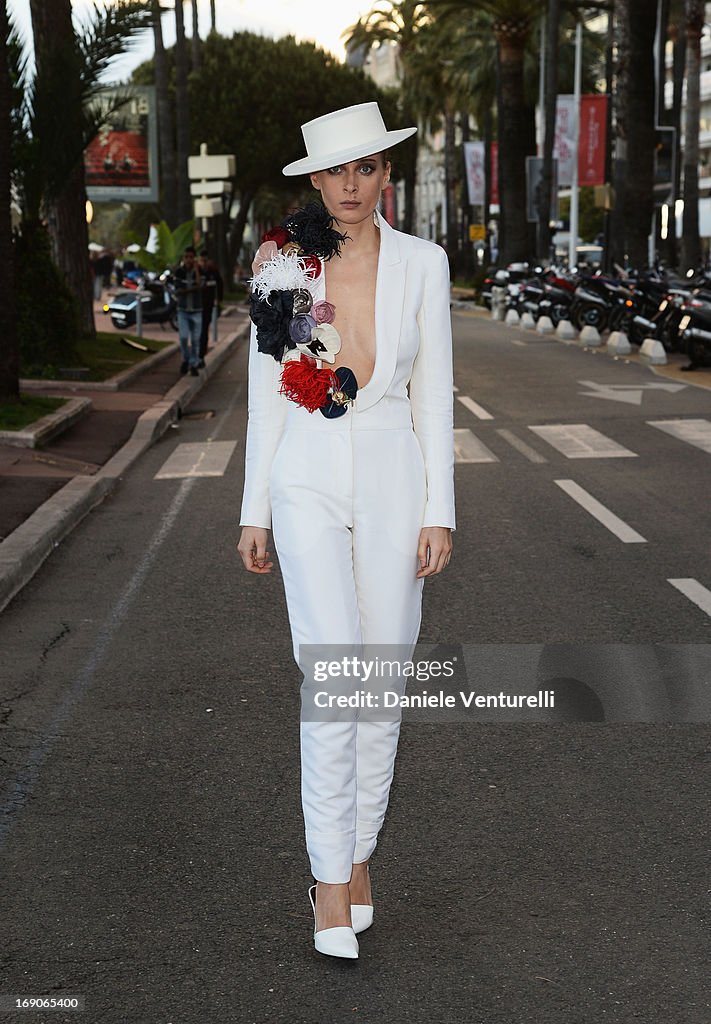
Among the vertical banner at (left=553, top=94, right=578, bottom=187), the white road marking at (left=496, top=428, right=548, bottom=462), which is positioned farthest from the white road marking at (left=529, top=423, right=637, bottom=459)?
the vertical banner at (left=553, top=94, right=578, bottom=187)

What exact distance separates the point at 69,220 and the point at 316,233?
23.9 m

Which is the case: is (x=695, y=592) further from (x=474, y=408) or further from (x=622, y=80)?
(x=622, y=80)

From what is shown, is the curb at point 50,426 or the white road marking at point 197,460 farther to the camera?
the curb at point 50,426

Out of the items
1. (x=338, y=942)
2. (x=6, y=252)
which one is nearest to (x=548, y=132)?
(x=6, y=252)

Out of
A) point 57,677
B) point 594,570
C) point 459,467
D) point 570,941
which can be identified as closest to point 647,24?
point 459,467

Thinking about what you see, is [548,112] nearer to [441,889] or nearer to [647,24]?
[647,24]

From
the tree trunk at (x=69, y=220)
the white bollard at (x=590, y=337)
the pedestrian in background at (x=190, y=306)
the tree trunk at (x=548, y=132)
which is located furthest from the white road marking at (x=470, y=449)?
the tree trunk at (x=548, y=132)

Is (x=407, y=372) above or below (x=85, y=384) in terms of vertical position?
above

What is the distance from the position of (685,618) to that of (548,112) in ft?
134

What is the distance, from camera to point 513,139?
4966cm

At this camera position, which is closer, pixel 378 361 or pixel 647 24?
pixel 378 361

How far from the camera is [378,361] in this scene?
13.0ft

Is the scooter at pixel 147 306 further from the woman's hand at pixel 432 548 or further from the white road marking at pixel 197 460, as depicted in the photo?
the woman's hand at pixel 432 548

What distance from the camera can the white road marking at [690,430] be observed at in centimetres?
1494
